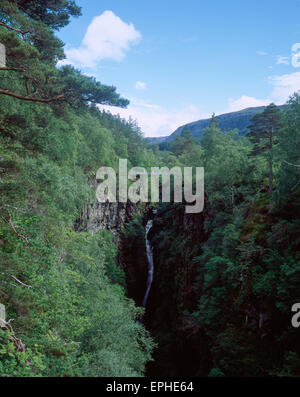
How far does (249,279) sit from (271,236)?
8.16 ft

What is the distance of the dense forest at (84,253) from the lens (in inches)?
258

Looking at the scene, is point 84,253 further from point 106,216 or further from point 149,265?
point 149,265

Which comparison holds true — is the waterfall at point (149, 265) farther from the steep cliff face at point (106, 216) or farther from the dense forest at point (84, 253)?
the dense forest at point (84, 253)

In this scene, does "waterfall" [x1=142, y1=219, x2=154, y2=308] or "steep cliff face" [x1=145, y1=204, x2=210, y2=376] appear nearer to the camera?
"steep cliff face" [x1=145, y1=204, x2=210, y2=376]

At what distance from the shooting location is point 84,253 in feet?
49.2

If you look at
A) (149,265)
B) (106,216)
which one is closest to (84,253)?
(106,216)

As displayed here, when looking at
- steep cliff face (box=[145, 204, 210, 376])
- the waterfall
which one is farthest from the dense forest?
the waterfall

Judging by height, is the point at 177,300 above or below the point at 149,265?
below

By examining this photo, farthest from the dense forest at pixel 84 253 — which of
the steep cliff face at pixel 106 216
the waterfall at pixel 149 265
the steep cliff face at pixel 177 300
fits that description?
the waterfall at pixel 149 265

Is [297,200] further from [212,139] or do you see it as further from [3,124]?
[212,139]

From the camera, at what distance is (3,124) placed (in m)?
8.91

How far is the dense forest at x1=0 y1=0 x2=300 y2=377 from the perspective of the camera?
258 inches

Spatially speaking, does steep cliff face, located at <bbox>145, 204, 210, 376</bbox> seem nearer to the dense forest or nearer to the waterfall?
the dense forest
